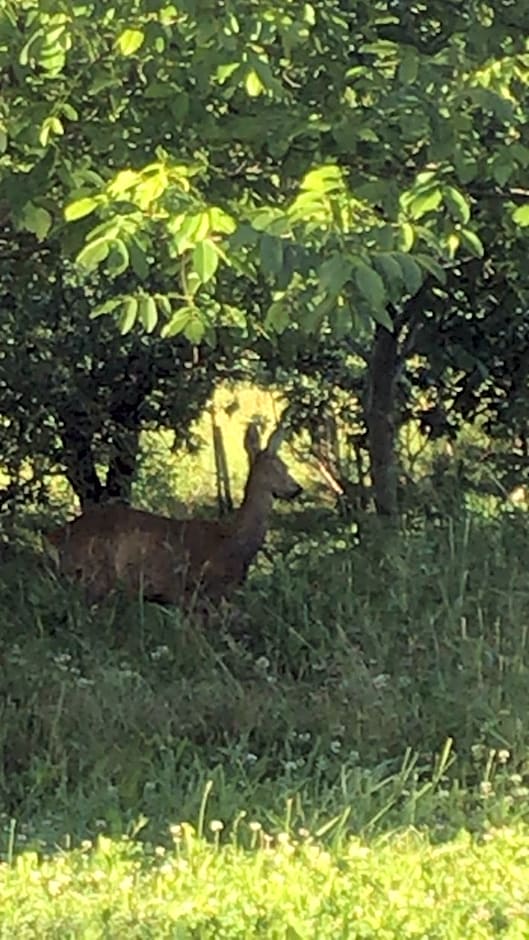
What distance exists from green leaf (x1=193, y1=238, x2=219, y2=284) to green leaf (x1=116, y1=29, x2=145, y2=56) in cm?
65

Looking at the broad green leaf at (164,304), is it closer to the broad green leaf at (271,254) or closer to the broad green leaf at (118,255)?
the broad green leaf at (118,255)

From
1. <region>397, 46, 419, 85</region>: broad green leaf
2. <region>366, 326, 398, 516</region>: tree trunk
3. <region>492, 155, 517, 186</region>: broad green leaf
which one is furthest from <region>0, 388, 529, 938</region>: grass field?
<region>397, 46, 419, 85</region>: broad green leaf

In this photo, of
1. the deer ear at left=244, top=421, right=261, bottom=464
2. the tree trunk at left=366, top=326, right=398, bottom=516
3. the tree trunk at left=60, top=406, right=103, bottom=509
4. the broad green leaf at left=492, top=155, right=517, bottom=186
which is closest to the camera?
the broad green leaf at left=492, top=155, right=517, bottom=186

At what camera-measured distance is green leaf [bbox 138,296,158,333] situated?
4.34 metres

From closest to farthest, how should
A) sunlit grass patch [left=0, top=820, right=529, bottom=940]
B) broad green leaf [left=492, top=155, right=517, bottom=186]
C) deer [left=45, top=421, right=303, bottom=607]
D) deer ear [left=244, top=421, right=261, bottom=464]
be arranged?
sunlit grass patch [left=0, top=820, right=529, bottom=940] → broad green leaf [left=492, top=155, right=517, bottom=186] → deer [left=45, top=421, right=303, bottom=607] → deer ear [left=244, top=421, right=261, bottom=464]

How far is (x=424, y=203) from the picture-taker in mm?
4555

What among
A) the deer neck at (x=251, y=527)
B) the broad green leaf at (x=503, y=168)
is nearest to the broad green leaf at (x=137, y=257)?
the broad green leaf at (x=503, y=168)

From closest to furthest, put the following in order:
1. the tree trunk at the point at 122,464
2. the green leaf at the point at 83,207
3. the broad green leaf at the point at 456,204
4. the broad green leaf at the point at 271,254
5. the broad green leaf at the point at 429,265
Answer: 1. the broad green leaf at the point at 271,254
2. the broad green leaf at the point at 429,265
3. the green leaf at the point at 83,207
4. the broad green leaf at the point at 456,204
5. the tree trunk at the point at 122,464

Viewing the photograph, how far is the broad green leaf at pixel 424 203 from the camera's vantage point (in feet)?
14.9

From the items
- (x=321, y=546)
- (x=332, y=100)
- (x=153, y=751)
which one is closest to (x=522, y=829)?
(x=153, y=751)

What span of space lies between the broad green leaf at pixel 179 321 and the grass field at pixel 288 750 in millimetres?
1495

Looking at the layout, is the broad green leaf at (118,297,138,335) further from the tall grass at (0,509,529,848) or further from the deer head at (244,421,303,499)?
the deer head at (244,421,303,499)

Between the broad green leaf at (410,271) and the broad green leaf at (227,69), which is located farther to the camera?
the broad green leaf at (227,69)

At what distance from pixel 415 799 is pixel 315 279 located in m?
2.00
